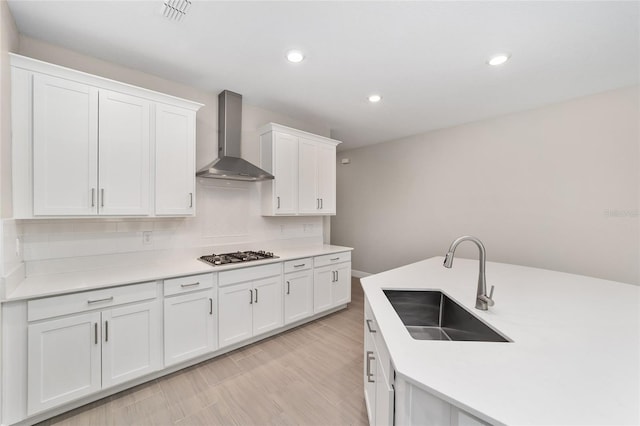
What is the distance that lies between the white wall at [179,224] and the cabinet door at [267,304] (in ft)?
2.20

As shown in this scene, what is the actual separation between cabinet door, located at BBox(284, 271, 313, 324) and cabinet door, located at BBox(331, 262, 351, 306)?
1.35 feet

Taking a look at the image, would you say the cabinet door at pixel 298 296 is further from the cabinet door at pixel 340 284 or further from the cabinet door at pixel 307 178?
the cabinet door at pixel 307 178

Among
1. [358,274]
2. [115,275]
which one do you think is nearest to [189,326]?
[115,275]

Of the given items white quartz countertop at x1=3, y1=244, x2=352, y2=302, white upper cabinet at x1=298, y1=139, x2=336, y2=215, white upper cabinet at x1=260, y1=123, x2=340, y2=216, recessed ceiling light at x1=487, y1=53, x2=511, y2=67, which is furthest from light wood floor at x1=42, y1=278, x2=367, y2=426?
recessed ceiling light at x1=487, y1=53, x2=511, y2=67

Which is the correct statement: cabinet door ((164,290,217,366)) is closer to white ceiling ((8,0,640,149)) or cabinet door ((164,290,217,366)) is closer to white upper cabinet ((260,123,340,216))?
white upper cabinet ((260,123,340,216))

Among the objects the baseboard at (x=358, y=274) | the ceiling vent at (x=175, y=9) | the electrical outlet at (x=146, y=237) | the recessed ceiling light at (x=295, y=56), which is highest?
the ceiling vent at (x=175, y=9)

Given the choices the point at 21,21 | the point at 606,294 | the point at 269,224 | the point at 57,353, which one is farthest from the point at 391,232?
the point at 21,21

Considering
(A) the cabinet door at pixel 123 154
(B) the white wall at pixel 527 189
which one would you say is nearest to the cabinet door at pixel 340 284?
(B) the white wall at pixel 527 189

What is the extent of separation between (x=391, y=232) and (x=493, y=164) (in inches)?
76.1

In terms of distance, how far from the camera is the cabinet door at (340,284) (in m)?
3.37

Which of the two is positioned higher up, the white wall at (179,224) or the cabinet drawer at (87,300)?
the white wall at (179,224)

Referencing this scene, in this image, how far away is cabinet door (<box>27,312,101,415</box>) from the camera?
1.56m

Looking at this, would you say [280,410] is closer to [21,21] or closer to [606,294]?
[606,294]

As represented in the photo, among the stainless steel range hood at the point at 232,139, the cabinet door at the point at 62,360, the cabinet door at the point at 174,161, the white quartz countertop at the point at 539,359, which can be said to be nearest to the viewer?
the white quartz countertop at the point at 539,359
